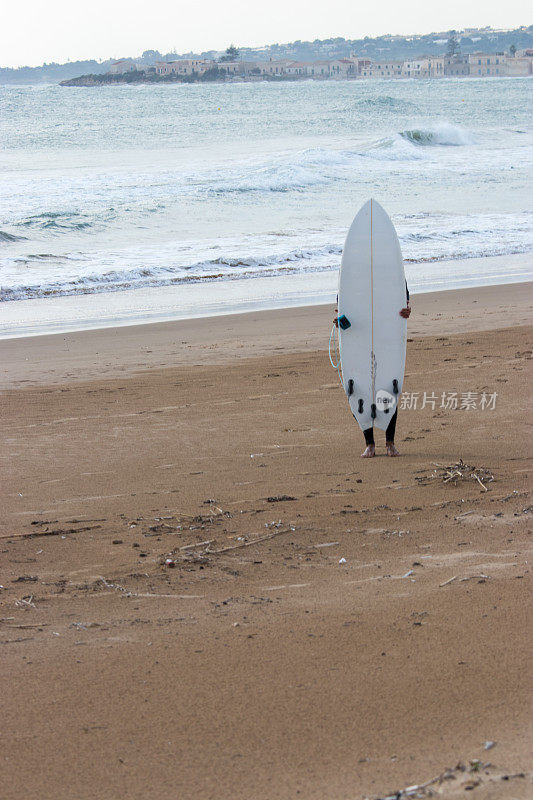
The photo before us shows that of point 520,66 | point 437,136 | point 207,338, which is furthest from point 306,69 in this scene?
point 207,338

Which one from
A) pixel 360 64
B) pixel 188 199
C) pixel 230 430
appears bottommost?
pixel 230 430

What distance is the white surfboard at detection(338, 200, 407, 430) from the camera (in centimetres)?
629

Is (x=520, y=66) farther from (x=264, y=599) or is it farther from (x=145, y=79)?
(x=264, y=599)

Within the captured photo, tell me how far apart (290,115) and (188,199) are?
41274 millimetres

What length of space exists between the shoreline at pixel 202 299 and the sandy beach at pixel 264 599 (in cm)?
426

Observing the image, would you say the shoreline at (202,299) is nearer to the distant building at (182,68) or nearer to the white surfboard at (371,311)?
the white surfboard at (371,311)

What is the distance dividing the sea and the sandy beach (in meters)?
5.82

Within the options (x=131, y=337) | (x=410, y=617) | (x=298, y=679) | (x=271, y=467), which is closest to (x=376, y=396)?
(x=271, y=467)

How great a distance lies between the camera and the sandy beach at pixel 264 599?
2705 millimetres

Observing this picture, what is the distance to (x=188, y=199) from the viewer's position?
26109mm

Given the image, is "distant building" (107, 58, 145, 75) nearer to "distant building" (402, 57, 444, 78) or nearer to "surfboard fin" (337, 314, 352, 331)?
"distant building" (402, 57, 444, 78)

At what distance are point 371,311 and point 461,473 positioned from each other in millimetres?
1527

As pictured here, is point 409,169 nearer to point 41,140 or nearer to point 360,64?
point 41,140

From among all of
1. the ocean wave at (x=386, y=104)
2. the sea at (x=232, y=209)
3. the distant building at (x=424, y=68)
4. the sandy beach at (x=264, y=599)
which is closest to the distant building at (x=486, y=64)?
the distant building at (x=424, y=68)
